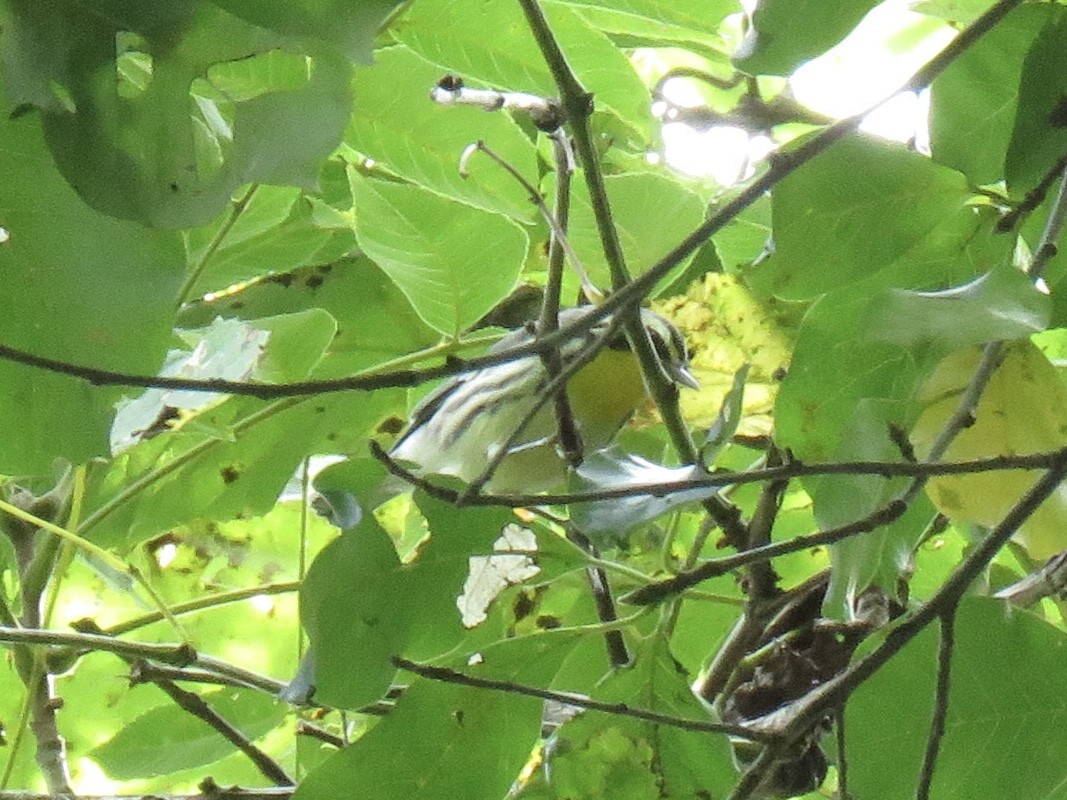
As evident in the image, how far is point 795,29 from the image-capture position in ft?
1.40

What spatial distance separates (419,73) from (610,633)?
0.31 metres

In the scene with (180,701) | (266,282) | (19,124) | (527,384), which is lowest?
(527,384)

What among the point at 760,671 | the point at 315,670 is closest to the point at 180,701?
the point at 315,670

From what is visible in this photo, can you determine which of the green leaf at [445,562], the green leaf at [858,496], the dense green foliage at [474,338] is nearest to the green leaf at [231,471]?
the dense green foliage at [474,338]

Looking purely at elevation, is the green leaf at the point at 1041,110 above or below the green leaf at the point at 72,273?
above

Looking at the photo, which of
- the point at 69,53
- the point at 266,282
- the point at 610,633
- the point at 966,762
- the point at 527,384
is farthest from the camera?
the point at 527,384

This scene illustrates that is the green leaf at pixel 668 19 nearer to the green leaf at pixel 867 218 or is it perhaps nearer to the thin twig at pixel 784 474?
the green leaf at pixel 867 218

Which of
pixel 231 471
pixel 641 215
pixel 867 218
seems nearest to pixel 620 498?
pixel 867 218

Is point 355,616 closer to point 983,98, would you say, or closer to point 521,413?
point 983,98

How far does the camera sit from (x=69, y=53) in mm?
419

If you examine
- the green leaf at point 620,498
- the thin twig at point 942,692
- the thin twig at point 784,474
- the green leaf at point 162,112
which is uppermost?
the green leaf at point 162,112

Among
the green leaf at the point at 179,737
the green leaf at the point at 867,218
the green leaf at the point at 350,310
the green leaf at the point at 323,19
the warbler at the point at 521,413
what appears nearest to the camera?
the green leaf at the point at 323,19

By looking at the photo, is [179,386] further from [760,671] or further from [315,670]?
[760,671]

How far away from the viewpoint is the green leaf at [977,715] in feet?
1.88
